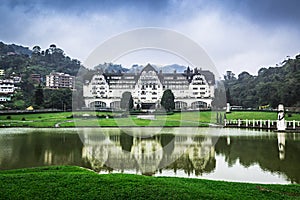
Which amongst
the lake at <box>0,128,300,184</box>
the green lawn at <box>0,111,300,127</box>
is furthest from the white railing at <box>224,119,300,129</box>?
the lake at <box>0,128,300,184</box>

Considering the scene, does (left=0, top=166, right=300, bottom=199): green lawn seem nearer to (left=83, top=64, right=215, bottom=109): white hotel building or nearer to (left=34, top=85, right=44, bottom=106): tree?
(left=34, top=85, right=44, bottom=106): tree

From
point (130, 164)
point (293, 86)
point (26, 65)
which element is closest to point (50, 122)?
point (130, 164)

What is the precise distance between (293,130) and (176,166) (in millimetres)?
17425

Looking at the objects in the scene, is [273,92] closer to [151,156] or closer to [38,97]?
[151,156]

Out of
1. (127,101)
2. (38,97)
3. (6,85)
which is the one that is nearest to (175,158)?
(127,101)

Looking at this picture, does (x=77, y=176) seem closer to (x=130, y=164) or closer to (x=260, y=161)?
(x=130, y=164)

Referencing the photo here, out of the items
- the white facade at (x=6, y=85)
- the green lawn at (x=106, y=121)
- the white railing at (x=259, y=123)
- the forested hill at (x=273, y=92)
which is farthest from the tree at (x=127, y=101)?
the white facade at (x=6, y=85)

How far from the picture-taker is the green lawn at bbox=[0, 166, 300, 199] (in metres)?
5.96

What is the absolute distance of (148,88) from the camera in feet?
179

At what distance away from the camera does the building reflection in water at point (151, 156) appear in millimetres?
10844

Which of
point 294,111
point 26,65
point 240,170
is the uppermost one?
point 26,65

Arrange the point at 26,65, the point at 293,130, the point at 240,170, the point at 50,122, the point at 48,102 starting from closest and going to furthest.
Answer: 1. the point at 240,170
2. the point at 293,130
3. the point at 50,122
4. the point at 48,102
5. the point at 26,65

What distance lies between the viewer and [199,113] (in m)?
39.3

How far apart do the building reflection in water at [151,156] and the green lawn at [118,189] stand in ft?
10.3
